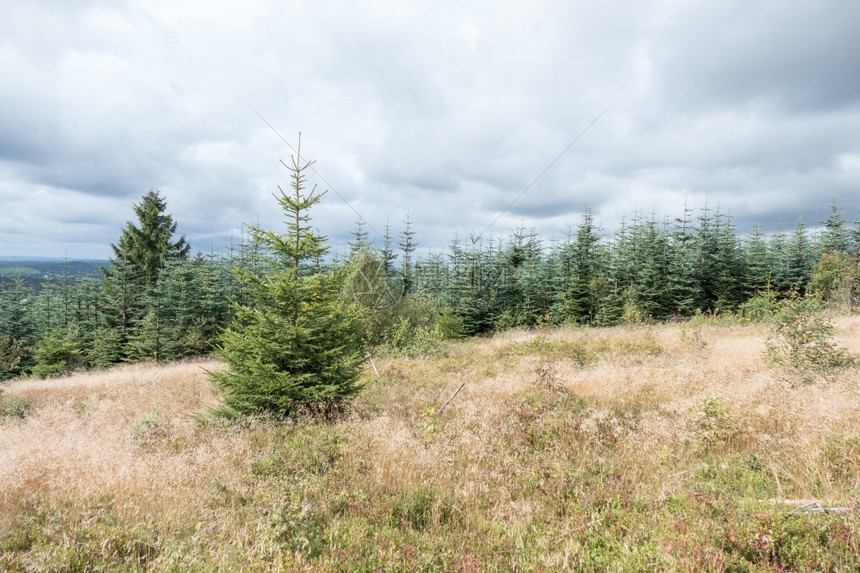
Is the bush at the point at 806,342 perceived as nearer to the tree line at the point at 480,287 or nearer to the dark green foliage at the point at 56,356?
the tree line at the point at 480,287

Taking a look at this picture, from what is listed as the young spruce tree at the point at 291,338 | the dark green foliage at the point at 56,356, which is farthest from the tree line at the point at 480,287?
the young spruce tree at the point at 291,338

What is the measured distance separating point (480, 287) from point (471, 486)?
34309 millimetres

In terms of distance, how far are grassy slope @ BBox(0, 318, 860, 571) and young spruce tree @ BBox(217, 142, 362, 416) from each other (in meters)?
0.82

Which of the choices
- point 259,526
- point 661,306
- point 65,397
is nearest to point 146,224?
point 65,397

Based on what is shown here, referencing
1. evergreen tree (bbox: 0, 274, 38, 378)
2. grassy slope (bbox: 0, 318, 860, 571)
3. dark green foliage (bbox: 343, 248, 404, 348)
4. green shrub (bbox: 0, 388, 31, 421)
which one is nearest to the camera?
grassy slope (bbox: 0, 318, 860, 571)

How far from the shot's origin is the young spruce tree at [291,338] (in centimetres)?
821

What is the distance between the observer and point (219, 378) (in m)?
8.45

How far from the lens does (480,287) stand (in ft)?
127

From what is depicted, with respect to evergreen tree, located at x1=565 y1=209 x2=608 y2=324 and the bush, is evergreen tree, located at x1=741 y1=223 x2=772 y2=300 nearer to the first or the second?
evergreen tree, located at x1=565 y1=209 x2=608 y2=324

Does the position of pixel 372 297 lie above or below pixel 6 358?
above

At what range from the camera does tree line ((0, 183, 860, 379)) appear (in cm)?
3275

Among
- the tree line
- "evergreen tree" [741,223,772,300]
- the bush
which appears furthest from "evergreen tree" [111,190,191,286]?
"evergreen tree" [741,223,772,300]

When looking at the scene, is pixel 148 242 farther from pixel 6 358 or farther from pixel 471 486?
pixel 471 486

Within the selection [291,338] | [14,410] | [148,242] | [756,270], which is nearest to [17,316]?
[148,242]
